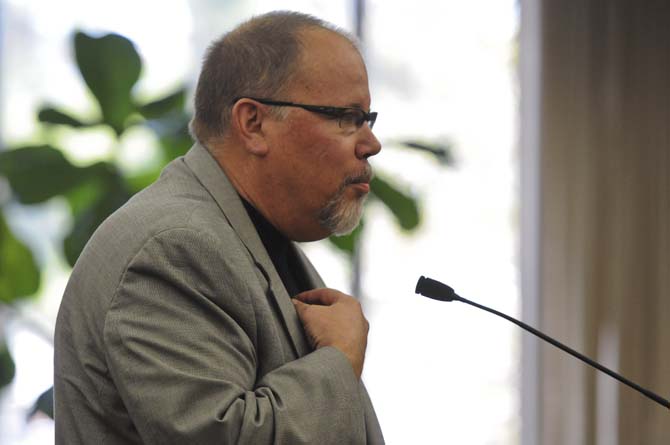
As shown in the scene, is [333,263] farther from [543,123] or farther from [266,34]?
[266,34]

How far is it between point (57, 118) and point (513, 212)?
88.8 inches

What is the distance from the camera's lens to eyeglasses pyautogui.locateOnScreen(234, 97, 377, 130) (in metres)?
1.50

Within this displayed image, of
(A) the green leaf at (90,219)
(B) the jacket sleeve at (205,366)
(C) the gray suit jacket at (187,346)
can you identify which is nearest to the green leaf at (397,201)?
(A) the green leaf at (90,219)

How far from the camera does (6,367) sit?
2.56 meters

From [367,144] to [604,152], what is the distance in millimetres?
2560

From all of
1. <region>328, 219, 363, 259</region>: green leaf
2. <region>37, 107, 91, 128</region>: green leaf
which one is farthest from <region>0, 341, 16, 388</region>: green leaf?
<region>328, 219, 363, 259</region>: green leaf

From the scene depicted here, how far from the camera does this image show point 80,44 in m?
2.30

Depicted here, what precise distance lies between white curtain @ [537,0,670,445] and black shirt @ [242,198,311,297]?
237 cm

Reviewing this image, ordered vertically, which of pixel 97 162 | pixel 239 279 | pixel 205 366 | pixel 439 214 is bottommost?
pixel 205 366

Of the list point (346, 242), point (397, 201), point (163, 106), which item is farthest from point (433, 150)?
point (163, 106)

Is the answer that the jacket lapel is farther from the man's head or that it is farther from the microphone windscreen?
the microphone windscreen

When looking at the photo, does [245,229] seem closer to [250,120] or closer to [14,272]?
[250,120]

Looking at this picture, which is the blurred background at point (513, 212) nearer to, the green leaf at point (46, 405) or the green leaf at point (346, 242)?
the green leaf at point (346, 242)

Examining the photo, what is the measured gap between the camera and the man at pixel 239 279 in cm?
119
